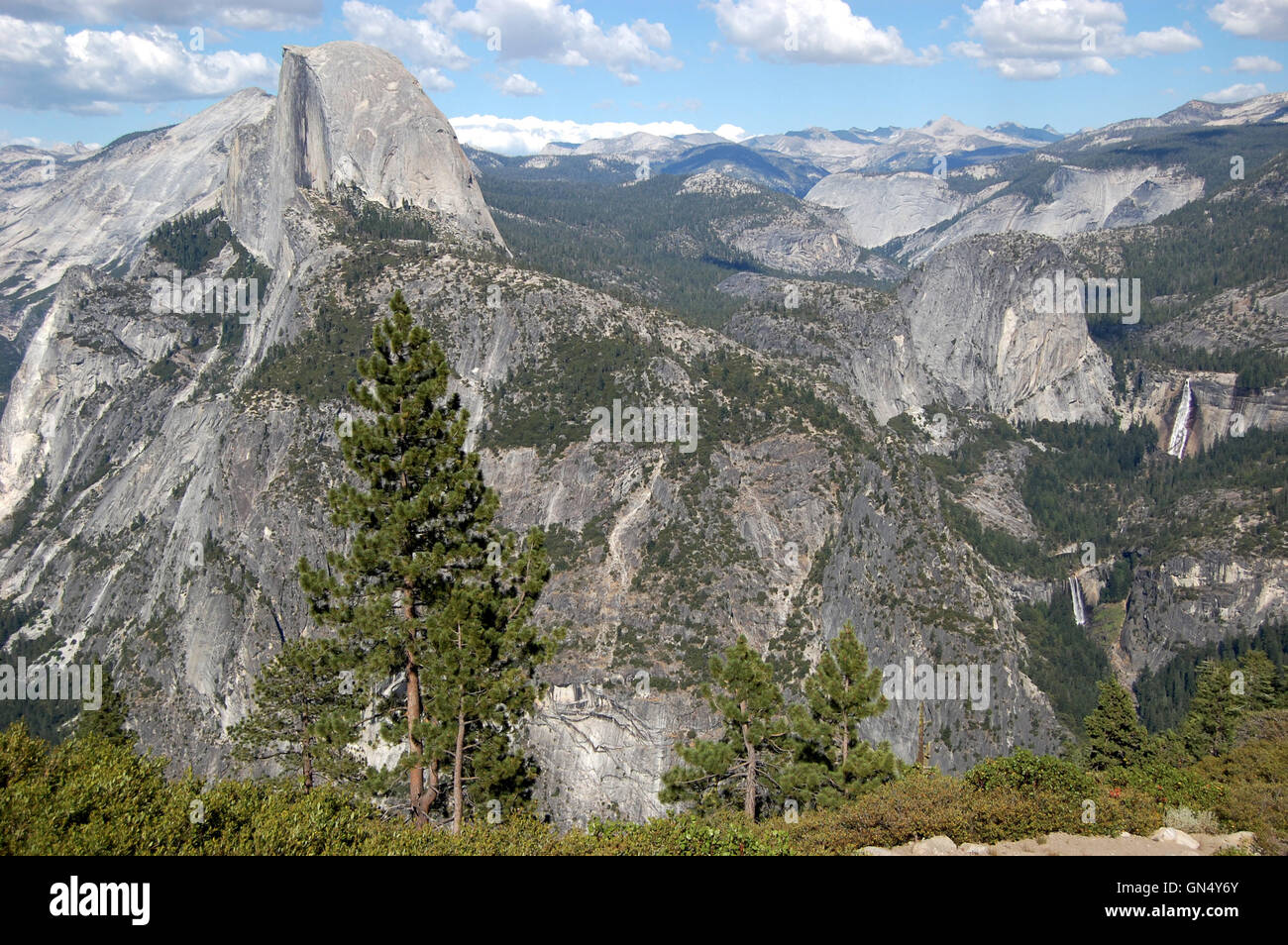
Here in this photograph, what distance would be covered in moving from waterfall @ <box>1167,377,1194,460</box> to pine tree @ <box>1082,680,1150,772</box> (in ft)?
477

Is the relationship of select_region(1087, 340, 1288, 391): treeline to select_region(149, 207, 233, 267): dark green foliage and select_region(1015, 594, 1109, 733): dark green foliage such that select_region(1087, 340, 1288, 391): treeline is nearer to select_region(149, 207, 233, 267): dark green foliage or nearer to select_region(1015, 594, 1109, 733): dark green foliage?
select_region(1015, 594, 1109, 733): dark green foliage

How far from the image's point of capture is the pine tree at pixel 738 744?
97.5ft

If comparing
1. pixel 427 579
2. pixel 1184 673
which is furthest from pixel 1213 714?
pixel 1184 673

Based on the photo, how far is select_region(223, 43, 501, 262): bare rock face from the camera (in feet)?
497

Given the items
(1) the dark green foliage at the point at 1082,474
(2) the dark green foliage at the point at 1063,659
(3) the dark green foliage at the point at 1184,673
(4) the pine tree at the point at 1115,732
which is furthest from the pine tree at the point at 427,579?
(1) the dark green foliage at the point at 1082,474

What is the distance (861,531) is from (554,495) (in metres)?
33.2

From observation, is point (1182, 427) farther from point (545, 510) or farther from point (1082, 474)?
point (545, 510)

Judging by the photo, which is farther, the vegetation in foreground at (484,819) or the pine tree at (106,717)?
the pine tree at (106,717)

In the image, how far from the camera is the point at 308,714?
30.1 meters

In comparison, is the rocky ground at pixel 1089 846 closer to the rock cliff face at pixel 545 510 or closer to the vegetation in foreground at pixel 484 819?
the vegetation in foreground at pixel 484 819

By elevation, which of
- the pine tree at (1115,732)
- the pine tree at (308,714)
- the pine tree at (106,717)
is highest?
the pine tree at (308,714)

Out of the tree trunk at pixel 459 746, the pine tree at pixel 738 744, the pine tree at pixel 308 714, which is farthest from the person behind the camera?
the pine tree at pixel 738 744

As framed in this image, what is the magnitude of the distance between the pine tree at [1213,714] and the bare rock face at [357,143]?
13108cm
